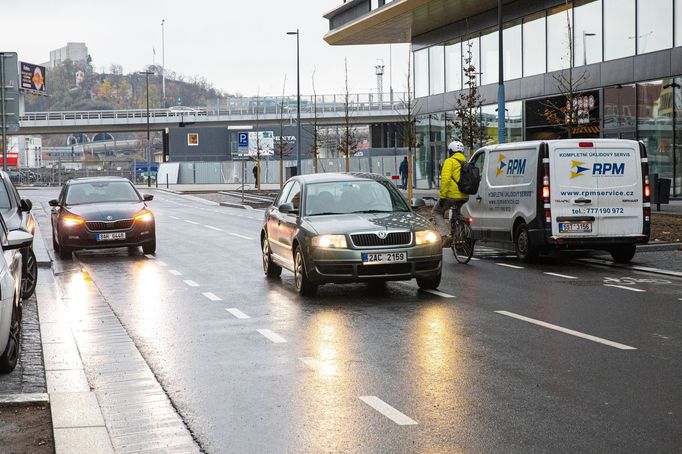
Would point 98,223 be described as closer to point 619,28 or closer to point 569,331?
point 569,331

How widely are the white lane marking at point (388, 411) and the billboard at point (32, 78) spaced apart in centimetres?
12437

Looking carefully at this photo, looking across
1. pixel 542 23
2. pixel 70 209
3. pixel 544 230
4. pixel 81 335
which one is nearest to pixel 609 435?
pixel 81 335

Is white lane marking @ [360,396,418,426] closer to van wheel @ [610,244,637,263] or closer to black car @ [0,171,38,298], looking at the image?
black car @ [0,171,38,298]

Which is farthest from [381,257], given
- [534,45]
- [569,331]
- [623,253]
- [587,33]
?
[534,45]

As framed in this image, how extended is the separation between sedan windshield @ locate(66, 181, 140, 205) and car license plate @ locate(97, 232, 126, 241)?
5.15 ft

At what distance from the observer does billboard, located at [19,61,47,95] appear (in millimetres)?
126125

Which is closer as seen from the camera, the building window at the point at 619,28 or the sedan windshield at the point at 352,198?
the sedan windshield at the point at 352,198

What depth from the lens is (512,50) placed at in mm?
41250

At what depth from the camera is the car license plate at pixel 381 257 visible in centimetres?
1271

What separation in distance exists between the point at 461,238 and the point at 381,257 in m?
5.40

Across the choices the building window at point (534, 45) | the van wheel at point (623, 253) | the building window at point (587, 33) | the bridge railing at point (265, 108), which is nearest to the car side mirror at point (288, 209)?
the van wheel at point (623, 253)

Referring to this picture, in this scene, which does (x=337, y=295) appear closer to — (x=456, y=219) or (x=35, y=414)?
(x=456, y=219)

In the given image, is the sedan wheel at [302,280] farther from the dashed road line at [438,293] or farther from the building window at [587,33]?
the building window at [587,33]

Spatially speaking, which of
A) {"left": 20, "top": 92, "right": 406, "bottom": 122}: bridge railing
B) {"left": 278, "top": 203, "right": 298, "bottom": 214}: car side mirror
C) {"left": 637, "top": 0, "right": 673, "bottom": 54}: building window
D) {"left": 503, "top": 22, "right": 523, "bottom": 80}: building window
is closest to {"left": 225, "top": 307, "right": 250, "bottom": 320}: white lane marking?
{"left": 278, "top": 203, "right": 298, "bottom": 214}: car side mirror
